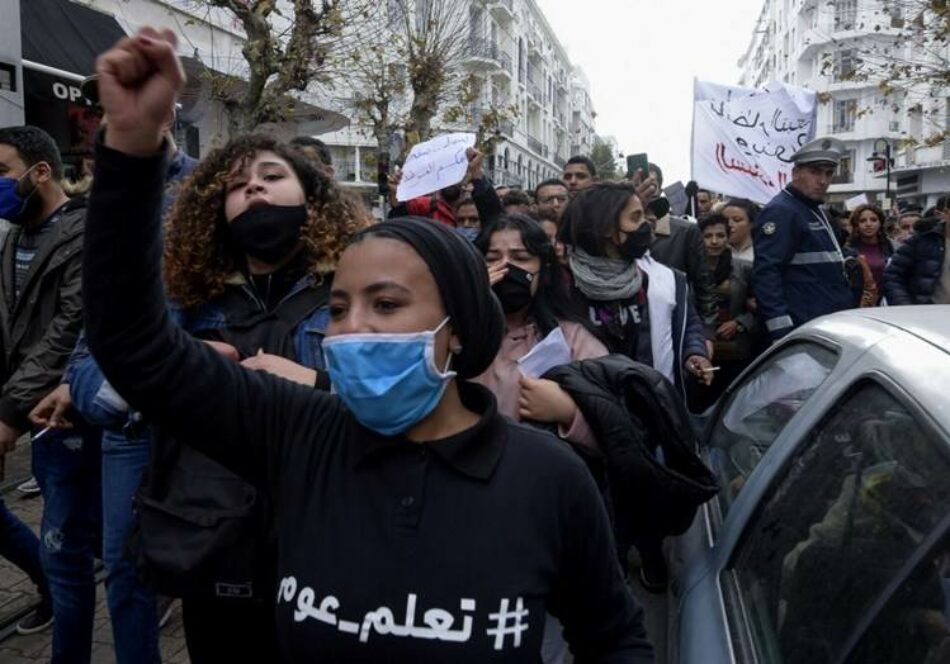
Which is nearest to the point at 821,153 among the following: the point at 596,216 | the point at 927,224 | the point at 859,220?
the point at 927,224

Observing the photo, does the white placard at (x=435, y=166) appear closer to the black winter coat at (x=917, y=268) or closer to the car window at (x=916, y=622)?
the car window at (x=916, y=622)

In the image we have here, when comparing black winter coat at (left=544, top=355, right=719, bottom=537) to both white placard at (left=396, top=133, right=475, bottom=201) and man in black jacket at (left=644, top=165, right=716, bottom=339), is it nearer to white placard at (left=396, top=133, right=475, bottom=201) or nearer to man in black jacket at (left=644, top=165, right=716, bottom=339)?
white placard at (left=396, top=133, right=475, bottom=201)

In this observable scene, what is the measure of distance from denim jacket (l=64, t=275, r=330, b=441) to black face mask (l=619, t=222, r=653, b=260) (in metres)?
1.69

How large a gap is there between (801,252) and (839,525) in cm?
384

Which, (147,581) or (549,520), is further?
(147,581)

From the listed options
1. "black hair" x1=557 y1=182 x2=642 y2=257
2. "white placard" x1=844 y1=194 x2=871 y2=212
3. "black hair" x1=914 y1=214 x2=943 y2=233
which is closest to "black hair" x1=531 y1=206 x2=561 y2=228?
"black hair" x1=557 y1=182 x2=642 y2=257

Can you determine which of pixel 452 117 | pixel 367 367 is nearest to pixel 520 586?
pixel 367 367

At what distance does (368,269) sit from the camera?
151cm

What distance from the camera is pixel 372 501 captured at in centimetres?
144

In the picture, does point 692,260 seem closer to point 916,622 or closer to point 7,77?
point 916,622

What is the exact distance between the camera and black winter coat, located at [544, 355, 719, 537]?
2.35m

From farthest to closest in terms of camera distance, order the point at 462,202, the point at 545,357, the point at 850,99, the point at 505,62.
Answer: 1. the point at 505,62
2. the point at 850,99
3. the point at 462,202
4. the point at 545,357

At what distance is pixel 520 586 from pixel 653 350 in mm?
2424

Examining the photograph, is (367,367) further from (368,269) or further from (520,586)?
(520,586)
